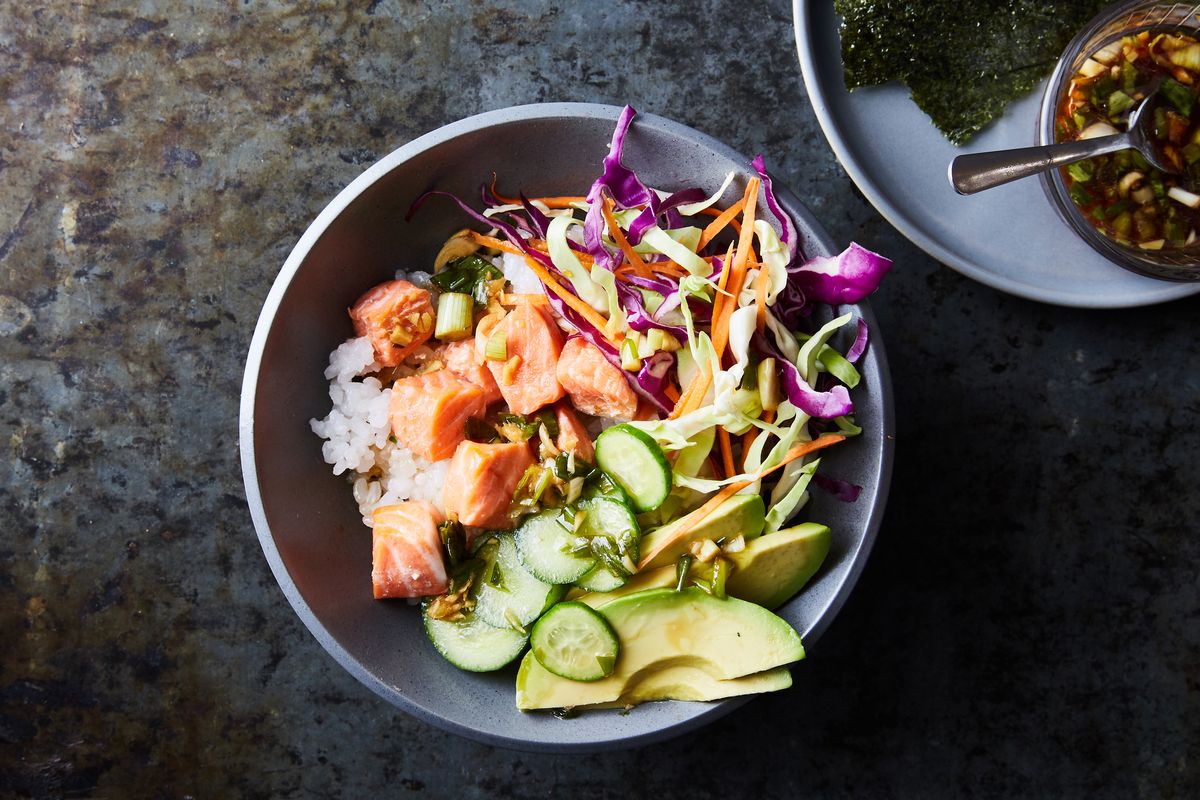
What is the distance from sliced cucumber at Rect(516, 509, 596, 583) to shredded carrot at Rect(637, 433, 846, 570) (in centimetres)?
13

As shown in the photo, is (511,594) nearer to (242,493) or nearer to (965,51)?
(242,493)

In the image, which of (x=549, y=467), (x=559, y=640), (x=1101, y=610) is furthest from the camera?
(x=1101, y=610)

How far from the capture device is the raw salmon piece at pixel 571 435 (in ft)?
6.07

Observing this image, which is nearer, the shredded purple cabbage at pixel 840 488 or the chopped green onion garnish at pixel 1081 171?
the shredded purple cabbage at pixel 840 488

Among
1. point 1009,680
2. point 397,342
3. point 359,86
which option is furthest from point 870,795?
point 359,86

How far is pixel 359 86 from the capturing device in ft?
7.40

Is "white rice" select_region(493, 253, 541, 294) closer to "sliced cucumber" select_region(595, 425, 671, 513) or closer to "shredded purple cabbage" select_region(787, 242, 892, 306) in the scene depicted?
"sliced cucumber" select_region(595, 425, 671, 513)

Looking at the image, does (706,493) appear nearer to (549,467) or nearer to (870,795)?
(549,467)

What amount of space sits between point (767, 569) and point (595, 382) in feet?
1.69

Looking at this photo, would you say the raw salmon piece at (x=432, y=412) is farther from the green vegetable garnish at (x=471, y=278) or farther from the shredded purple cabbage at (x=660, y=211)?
the shredded purple cabbage at (x=660, y=211)

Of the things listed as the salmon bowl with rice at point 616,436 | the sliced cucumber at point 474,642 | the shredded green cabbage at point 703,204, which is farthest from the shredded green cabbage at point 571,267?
the sliced cucumber at point 474,642

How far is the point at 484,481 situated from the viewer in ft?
5.85

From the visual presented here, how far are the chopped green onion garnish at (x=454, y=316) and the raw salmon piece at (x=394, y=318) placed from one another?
0.09ft

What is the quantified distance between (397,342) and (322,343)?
173mm
